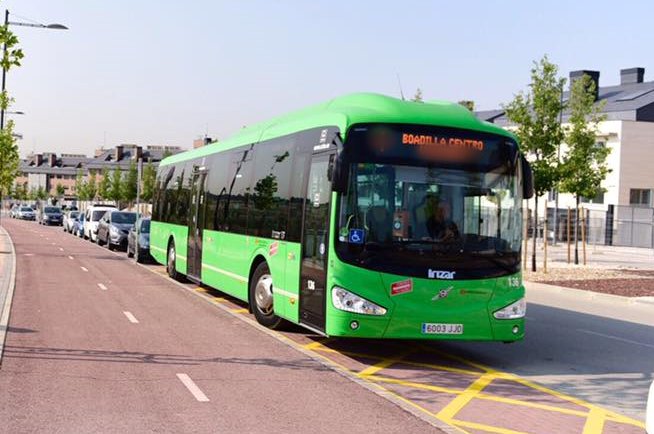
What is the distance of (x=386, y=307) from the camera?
32.4ft

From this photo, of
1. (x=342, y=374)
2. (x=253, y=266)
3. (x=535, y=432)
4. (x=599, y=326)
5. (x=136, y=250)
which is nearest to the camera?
(x=535, y=432)

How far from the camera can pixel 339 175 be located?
9.87m

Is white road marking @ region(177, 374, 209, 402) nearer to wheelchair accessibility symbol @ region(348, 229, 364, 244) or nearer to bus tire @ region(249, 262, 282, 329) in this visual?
wheelchair accessibility symbol @ region(348, 229, 364, 244)

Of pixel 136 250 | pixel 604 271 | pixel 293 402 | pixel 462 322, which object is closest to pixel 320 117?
pixel 462 322

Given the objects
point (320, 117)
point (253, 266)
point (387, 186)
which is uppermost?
point (320, 117)

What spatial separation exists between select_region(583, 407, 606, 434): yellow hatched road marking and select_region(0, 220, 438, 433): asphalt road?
58.1 inches

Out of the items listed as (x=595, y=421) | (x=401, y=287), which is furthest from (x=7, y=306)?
(x=595, y=421)

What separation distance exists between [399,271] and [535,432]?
3113 mm

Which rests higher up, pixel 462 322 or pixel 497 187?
pixel 497 187

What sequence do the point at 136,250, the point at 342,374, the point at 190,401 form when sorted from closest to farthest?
the point at 190,401 < the point at 342,374 < the point at 136,250

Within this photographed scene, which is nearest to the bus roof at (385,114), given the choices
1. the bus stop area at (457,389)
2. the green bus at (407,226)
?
the green bus at (407,226)

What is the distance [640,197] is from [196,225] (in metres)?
44.5

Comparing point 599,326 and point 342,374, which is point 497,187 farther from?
point 599,326

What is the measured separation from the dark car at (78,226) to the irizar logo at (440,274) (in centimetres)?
4162
